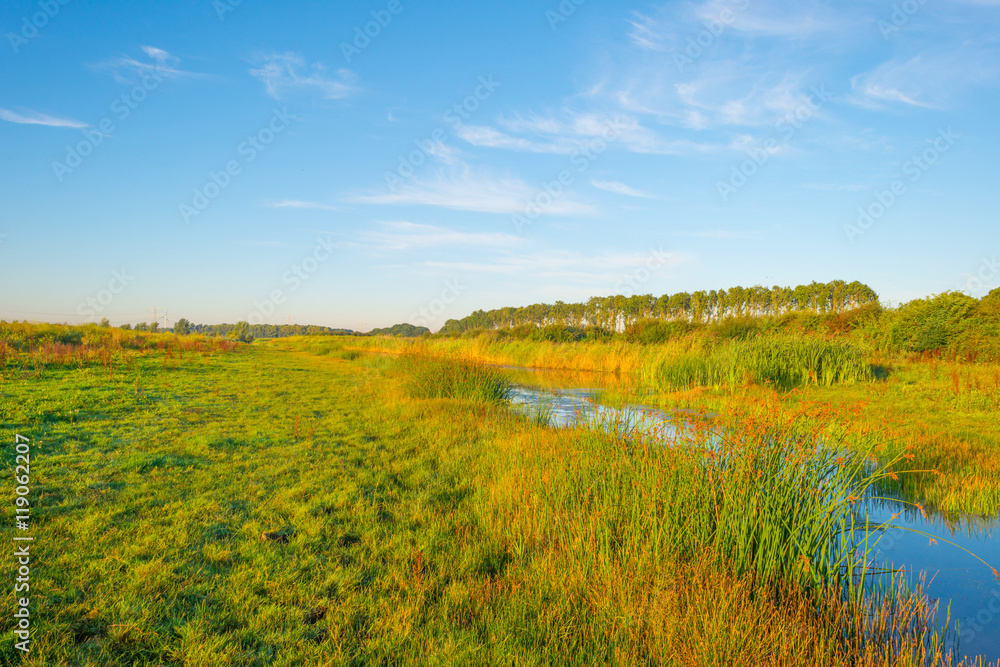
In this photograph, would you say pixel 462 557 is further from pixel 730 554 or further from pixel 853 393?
pixel 853 393

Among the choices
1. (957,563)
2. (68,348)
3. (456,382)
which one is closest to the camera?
(957,563)

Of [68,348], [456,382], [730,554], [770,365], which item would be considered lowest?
[730,554]

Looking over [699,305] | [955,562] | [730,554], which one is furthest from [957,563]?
[699,305]

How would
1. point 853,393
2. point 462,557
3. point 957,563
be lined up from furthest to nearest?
point 853,393 < point 957,563 < point 462,557

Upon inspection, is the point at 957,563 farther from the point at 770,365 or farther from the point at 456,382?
the point at 770,365

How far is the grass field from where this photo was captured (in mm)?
2496

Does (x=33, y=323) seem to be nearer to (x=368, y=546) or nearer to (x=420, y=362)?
(x=420, y=362)

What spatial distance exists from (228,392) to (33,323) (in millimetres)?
19628

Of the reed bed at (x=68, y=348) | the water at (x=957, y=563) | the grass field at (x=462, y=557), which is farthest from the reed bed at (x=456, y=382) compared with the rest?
the reed bed at (x=68, y=348)

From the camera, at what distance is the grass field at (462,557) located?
2.50 metres

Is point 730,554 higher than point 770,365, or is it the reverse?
point 770,365

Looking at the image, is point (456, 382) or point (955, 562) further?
point (456, 382)

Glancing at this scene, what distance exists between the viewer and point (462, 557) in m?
3.66

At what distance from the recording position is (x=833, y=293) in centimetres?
4341
